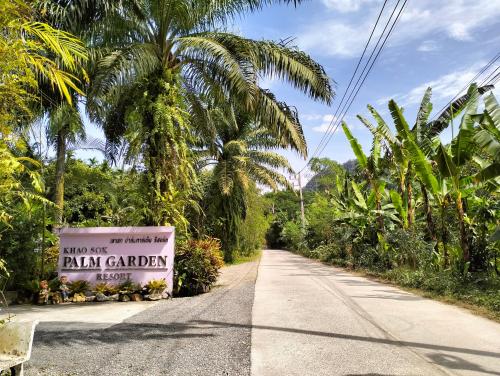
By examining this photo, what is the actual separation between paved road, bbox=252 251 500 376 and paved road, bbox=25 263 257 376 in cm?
35

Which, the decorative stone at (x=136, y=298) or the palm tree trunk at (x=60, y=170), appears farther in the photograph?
the palm tree trunk at (x=60, y=170)

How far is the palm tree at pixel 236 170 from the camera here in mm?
23938

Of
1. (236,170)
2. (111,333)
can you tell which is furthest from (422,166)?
(236,170)

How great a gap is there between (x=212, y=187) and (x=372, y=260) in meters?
10.7

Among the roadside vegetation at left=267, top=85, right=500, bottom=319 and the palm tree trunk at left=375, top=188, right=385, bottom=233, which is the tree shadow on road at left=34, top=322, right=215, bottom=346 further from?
the palm tree trunk at left=375, top=188, right=385, bottom=233

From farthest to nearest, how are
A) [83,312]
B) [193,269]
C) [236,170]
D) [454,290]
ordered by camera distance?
[236,170], [193,269], [454,290], [83,312]

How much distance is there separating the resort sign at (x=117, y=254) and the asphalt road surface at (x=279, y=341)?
1.81 m

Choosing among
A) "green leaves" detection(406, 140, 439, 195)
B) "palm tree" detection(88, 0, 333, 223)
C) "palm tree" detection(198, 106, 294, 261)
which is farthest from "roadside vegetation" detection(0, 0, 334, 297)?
"palm tree" detection(198, 106, 294, 261)

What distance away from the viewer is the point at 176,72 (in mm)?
12352

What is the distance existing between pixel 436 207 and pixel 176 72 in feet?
33.0

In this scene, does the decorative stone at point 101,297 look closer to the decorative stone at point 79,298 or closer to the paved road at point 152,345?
the decorative stone at point 79,298

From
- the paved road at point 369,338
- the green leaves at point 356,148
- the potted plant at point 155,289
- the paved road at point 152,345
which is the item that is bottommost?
the paved road at point 152,345

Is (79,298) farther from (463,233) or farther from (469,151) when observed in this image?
(469,151)

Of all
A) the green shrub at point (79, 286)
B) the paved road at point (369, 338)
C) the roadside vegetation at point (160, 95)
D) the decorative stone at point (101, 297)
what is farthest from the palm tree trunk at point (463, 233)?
the green shrub at point (79, 286)
